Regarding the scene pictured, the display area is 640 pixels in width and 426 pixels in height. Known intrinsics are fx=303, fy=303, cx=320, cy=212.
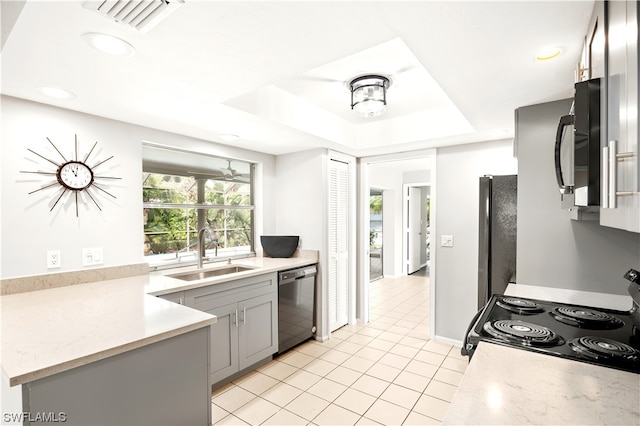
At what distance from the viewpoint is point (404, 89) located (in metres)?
2.46

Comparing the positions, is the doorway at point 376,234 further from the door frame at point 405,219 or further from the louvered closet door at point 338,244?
the louvered closet door at point 338,244

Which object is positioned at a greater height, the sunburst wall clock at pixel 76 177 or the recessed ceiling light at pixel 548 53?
the recessed ceiling light at pixel 548 53

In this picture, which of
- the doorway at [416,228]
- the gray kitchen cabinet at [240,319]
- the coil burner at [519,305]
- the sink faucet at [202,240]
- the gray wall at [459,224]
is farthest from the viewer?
the doorway at [416,228]

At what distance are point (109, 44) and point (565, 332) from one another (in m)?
2.37

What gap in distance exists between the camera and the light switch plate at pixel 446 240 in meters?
3.26

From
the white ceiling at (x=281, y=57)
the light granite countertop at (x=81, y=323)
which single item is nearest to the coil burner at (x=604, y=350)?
the white ceiling at (x=281, y=57)

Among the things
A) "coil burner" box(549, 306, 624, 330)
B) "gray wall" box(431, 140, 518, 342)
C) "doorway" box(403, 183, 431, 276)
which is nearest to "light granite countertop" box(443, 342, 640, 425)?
"coil burner" box(549, 306, 624, 330)

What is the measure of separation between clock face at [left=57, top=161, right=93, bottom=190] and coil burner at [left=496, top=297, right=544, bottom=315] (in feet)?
9.36

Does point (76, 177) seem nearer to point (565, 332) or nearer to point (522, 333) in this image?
point (522, 333)

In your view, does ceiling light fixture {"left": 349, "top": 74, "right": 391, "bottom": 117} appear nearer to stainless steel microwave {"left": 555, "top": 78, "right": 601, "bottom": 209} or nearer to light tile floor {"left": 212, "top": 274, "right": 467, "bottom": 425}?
stainless steel microwave {"left": 555, "top": 78, "right": 601, "bottom": 209}

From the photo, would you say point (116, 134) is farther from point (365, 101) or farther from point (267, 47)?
point (365, 101)

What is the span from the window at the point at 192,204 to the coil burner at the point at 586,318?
265 cm

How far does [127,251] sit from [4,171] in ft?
2.92

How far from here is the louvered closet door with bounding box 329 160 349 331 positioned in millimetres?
3520
